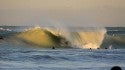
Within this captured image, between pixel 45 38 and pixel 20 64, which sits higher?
pixel 45 38

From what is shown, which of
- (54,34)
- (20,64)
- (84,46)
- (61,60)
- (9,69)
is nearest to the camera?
(9,69)

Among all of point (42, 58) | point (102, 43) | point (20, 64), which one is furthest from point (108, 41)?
point (20, 64)

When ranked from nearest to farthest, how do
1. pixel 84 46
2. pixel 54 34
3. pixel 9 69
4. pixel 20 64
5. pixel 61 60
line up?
pixel 9 69 → pixel 20 64 → pixel 61 60 → pixel 84 46 → pixel 54 34

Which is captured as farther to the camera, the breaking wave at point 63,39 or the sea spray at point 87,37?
the sea spray at point 87,37

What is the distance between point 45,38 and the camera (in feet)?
159

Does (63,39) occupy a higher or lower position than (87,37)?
lower

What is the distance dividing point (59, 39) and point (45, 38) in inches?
75.3

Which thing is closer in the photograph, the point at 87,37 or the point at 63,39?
the point at 63,39

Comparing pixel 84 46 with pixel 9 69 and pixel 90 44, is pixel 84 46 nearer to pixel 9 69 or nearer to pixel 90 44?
pixel 90 44

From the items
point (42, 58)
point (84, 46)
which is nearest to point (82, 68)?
point (42, 58)

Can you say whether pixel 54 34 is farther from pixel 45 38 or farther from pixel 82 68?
pixel 82 68

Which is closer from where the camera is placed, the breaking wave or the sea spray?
the breaking wave

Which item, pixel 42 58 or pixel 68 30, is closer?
pixel 42 58

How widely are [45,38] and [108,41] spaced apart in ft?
23.7
